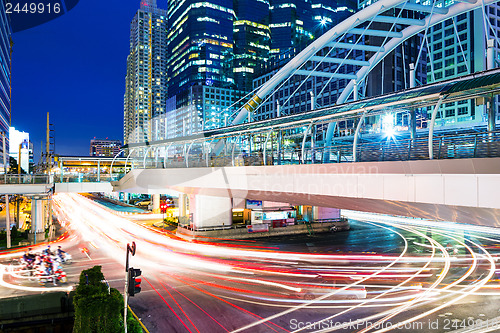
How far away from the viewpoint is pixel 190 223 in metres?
33.2

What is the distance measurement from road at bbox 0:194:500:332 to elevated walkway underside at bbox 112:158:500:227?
183 inches

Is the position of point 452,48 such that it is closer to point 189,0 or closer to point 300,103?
point 300,103

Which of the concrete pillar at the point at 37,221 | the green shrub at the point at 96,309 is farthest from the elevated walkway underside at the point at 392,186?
the concrete pillar at the point at 37,221

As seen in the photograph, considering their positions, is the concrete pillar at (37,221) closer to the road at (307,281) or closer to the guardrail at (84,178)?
the road at (307,281)

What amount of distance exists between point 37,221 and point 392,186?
30.4m

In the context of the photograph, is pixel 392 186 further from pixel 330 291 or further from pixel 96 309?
pixel 96 309

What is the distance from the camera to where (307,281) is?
19.3 meters

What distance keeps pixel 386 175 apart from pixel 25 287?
1864cm

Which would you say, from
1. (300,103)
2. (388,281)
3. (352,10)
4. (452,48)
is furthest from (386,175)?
(352,10)

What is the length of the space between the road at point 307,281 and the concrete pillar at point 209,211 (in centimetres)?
293

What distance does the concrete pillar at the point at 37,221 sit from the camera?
3035 centimetres

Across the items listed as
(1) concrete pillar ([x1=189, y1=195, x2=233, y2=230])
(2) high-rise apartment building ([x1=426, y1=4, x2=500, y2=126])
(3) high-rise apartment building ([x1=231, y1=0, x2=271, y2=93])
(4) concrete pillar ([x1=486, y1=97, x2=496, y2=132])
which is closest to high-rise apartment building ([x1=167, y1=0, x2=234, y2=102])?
(3) high-rise apartment building ([x1=231, y1=0, x2=271, y2=93])

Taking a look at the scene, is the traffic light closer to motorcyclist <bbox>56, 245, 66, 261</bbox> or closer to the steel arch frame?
motorcyclist <bbox>56, 245, 66, 261</bbox>

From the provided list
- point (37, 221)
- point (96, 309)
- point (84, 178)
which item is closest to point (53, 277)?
point (96, 309)
